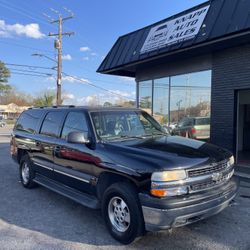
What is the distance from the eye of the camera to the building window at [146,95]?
12.5 meters

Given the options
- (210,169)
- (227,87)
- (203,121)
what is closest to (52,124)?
(210,169)

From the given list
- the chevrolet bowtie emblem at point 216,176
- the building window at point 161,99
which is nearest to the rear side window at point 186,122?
the building window at point 161,99

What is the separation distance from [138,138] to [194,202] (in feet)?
5.23

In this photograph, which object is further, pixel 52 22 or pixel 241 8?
pixel 52 22

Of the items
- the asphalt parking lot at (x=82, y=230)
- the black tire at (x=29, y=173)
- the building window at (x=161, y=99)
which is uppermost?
the building window at (x=161, y=99)

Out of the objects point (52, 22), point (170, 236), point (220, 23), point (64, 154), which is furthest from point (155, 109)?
point (52, 22)

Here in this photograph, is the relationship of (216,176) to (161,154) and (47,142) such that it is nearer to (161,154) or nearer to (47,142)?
(161,154)

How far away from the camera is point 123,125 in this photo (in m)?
5.51

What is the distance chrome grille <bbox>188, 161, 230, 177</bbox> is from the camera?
13.3ft

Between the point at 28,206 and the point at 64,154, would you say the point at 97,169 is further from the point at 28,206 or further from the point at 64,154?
the point at 28,206

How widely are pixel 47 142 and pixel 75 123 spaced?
1.03 metres

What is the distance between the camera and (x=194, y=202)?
400 cm

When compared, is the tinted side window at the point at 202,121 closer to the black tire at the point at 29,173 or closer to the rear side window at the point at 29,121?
the rear side window at the point at 29,121

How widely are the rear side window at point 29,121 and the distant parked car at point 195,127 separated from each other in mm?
5336
